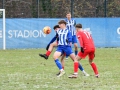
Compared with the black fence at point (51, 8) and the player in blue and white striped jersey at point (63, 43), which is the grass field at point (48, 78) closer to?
the player in blue and white striped jersey at point (63, 43)

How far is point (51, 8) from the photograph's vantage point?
3131cm

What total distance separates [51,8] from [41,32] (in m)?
3.16

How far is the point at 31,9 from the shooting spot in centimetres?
3123

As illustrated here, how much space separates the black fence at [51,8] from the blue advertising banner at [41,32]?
1.91 meters

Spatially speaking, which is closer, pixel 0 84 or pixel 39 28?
pixel 0 84

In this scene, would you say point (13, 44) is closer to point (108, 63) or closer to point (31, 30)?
point (31, 30)

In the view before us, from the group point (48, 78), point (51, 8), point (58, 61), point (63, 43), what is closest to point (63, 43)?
point (63, 43)

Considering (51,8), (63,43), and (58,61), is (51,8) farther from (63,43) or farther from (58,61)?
(58,61)

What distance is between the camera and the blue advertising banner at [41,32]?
92.6 feet

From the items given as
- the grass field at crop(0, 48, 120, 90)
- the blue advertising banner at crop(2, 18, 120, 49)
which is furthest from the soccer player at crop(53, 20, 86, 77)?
the blue advertising banner at crop(2, 18, 120, 49)

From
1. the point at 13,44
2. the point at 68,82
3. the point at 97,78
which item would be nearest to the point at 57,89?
the point at 68,82

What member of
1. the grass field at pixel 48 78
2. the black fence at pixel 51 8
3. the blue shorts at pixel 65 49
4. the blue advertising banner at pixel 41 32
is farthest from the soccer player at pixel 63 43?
the black fence at pixel 51 8

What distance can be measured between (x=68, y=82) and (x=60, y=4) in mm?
20604

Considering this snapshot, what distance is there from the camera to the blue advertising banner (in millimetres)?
28234
